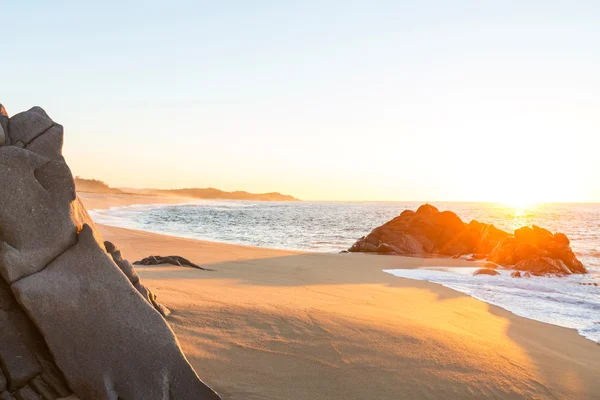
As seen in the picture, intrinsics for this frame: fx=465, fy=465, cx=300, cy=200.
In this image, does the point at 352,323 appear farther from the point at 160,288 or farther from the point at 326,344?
the point at 160,288

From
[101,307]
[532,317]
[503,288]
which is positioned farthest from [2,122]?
[503,288]

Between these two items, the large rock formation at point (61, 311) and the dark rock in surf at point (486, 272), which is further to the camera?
the dark rock in surf at point (486, 272)

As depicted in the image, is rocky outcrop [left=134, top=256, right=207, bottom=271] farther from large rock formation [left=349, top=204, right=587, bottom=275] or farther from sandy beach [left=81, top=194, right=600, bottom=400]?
large rock formation [left=349, top=204, right=587, bottom=275]

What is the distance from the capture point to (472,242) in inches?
907

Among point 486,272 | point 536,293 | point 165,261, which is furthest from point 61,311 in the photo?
point 486,272

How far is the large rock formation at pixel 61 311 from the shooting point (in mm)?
3623

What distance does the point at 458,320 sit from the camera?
749 centimetres

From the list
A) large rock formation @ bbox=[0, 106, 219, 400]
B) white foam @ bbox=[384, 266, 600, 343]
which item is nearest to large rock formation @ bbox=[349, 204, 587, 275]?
white foam @ bbox=[384, 266, 600, 343]

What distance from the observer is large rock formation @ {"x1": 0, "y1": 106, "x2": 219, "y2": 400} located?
3623 millimetres

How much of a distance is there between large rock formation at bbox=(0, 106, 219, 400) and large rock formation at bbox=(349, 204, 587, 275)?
46.6ft

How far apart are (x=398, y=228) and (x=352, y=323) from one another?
61.1 ft

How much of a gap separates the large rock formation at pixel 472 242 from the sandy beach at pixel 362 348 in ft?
29.5

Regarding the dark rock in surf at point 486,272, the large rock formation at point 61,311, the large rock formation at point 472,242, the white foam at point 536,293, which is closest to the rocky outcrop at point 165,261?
the white foam at point 536,293

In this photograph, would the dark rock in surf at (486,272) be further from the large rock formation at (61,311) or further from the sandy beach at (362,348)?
the large rock formation at (61,311)
